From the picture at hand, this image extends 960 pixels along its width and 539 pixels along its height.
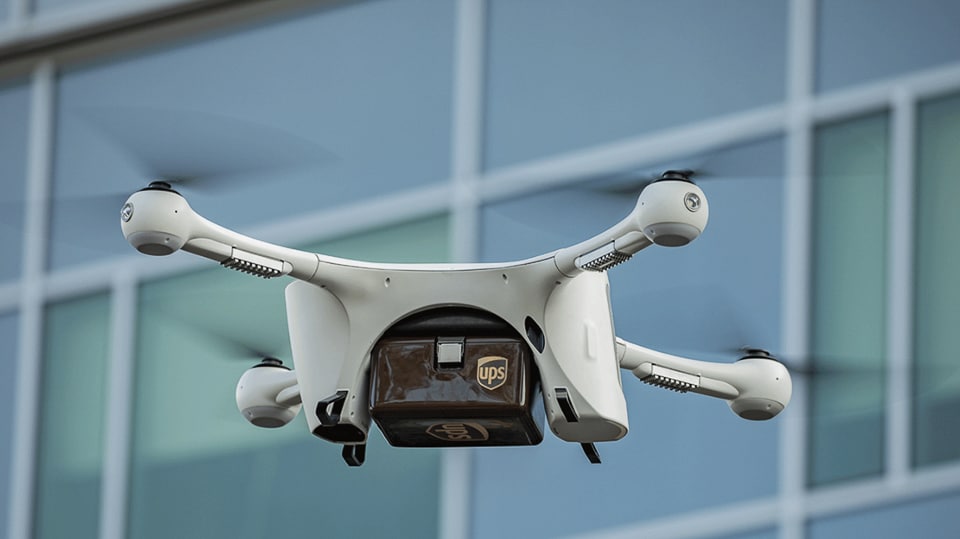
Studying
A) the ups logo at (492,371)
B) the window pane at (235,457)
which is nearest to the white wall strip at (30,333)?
the window pane at (235,457)

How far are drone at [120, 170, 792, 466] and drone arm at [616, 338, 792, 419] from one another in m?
0.41

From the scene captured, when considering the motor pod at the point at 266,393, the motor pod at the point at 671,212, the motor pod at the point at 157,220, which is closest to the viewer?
the motor pod at the point at 671,212

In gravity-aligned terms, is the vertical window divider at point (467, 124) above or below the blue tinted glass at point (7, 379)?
above

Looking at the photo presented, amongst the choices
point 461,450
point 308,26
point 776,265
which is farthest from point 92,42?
point 776,265

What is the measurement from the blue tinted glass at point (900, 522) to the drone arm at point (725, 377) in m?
3.13

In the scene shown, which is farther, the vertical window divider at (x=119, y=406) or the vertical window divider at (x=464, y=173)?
the vertical window divider at (x=119, y=406)

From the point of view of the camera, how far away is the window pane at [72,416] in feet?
45.0

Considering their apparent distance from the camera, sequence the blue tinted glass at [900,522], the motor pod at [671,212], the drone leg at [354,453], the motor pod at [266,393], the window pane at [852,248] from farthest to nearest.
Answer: the window pane at [852,248] → the blue tinted glass at [900,522] → the motor pod at [266,393] → the drone leg at [354,453] → the motor pod at [671,212]

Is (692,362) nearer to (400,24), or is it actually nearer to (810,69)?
(810,69)

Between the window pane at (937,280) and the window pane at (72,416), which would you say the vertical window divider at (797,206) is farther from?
the window pane at (72,416)

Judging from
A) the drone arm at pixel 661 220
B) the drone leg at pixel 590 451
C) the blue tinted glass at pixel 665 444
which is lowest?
the drone leg at pixel 590 451

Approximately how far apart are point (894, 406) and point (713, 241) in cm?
127

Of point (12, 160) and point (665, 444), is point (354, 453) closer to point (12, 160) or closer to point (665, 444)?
point (665, 444)

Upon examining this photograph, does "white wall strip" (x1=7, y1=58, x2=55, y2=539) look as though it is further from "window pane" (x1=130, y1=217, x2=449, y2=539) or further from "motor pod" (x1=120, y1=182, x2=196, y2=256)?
"motor pod" (x1=120, y1=182, x2=196, y2=256)
